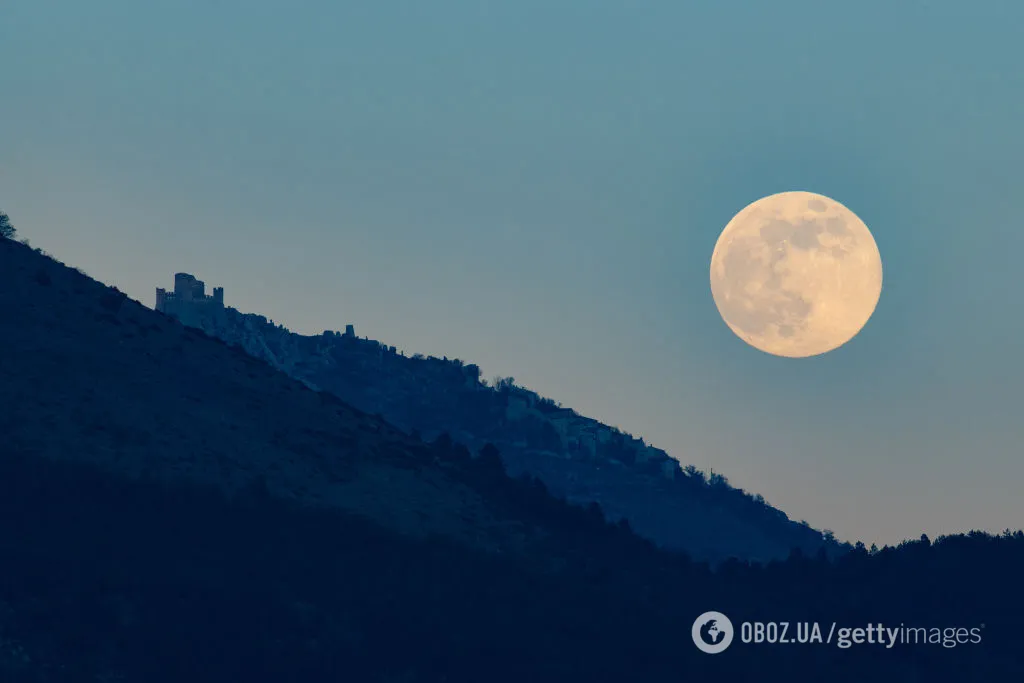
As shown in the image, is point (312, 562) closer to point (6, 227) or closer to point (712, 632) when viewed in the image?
point (712, 632)

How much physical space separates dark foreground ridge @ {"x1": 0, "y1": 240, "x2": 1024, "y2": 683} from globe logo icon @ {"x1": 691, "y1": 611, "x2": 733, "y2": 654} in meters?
1.17

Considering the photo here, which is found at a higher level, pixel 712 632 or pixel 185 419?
pixel 185 419

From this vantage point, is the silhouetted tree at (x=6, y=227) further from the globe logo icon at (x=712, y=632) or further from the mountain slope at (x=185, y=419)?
the globe logo icon at (x=712, y=632)

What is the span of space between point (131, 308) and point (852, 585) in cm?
6985

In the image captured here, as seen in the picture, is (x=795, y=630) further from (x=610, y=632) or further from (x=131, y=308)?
(x=131, y=308)

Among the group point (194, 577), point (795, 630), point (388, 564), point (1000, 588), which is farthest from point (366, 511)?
point (1000, 588)

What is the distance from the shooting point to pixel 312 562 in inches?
4026

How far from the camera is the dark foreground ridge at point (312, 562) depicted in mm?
82625

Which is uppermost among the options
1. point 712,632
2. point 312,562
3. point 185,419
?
point 185,419

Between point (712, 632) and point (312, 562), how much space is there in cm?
3434

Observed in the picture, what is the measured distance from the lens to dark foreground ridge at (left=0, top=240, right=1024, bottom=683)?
82.6 meters

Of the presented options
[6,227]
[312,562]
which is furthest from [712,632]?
[6,227]

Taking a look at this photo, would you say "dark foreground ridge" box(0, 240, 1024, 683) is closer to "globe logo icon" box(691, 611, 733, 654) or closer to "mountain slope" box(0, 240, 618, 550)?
"mountain slope" box(0, 240, 618, 550)

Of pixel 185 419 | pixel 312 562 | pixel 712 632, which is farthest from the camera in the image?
pixel 712 632
